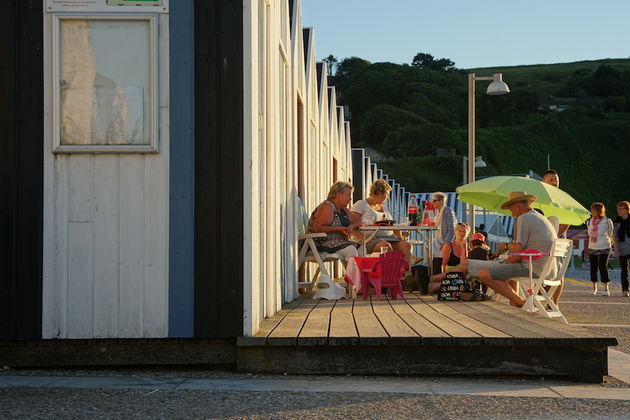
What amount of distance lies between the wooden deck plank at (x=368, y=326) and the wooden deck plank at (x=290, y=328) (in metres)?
0.40

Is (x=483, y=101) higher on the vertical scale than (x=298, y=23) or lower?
higher

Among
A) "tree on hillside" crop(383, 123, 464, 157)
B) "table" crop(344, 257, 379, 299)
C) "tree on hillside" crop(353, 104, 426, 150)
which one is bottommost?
"table" crop(344, 257, 379, 299)

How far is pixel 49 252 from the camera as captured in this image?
6125 mm

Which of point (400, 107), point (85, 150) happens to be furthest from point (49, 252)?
point (400, 107)

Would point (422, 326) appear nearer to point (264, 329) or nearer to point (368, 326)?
point (368, 326)

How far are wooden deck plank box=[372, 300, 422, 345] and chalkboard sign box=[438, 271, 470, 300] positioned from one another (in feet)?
3.38

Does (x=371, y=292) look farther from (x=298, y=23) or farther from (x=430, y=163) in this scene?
(x=430, y=163)

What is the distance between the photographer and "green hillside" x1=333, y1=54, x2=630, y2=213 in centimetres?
12875

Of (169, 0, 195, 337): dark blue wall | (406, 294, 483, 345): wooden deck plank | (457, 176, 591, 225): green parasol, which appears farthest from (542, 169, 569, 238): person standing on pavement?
(169, 0, 195, 337): dark blue wall

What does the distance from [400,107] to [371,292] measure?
5630 inches

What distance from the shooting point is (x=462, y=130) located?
14400 centimetres

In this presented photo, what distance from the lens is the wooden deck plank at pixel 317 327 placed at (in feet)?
19.1

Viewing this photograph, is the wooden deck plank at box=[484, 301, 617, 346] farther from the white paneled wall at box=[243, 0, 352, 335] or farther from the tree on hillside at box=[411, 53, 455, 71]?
the tree on hillside at box=[411, 53, 455, 71]

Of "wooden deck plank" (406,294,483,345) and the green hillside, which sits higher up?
the green hillside
